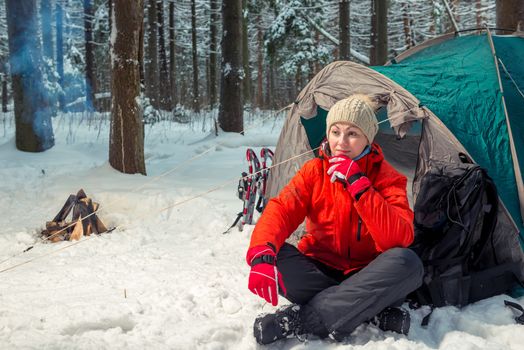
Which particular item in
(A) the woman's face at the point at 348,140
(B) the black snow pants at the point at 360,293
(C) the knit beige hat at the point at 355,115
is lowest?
(B) the black snow pants at the point at 360,293

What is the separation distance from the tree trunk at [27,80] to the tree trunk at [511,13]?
6.81m

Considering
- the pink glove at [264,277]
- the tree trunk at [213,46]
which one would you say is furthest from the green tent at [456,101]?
the tree trunk at [213,46]

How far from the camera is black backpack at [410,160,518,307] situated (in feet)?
9.17

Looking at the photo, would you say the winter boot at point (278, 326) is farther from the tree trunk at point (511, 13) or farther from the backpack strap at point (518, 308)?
the tree trunk at point (511, 13)

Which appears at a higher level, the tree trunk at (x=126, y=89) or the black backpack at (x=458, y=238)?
the tree trunk at (x=126, y=89)

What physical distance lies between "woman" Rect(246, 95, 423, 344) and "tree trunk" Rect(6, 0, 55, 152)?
19.9 ft

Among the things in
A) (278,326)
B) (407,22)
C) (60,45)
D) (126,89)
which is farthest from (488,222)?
(60,45)

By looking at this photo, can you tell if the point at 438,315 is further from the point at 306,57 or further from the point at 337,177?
the point at 306,57

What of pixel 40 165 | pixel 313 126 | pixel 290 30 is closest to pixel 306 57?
pixel 290 30

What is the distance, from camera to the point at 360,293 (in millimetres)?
→ 2260

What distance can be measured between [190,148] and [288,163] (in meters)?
4.38

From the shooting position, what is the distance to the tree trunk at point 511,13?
5289mm

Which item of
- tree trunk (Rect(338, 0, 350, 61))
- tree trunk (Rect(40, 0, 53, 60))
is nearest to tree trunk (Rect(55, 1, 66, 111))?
tree trunk (Rect(40, 0, 53, 60))

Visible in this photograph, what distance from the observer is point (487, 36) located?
3.84 m
